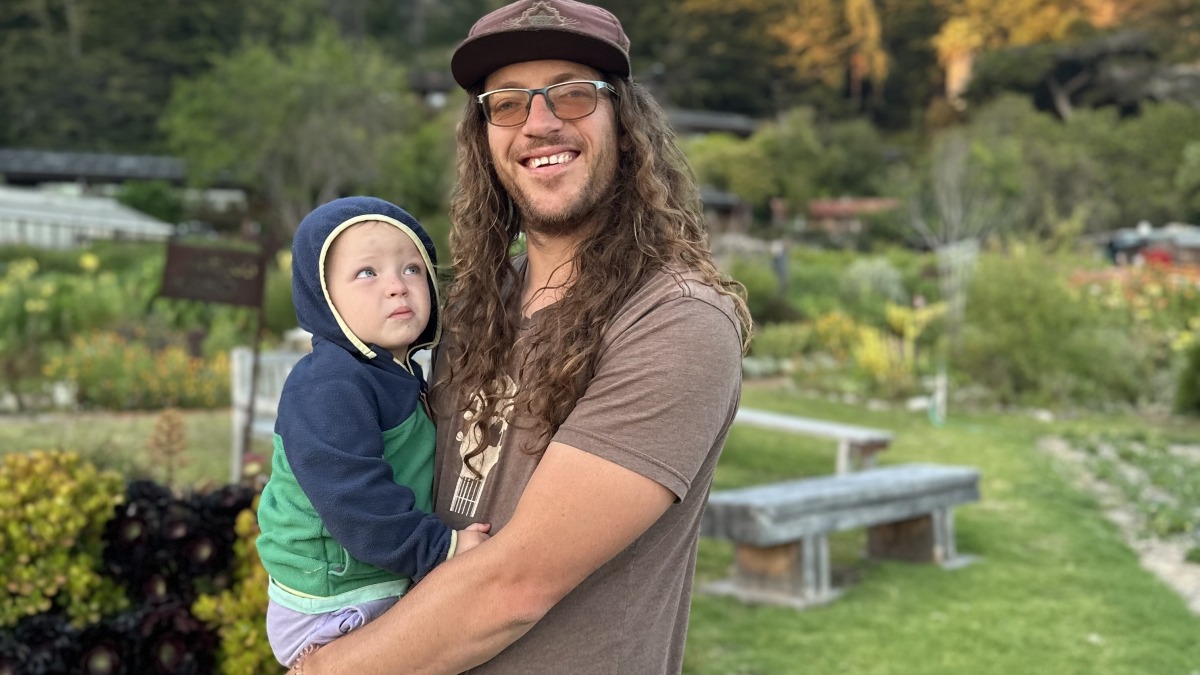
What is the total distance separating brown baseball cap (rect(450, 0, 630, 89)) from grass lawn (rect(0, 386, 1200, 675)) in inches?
137

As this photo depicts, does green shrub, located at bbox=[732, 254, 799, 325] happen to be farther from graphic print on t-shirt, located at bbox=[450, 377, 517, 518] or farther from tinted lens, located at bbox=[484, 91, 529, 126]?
graphic print on t-shirt, located at bbox=[450, 377, 517, 518]

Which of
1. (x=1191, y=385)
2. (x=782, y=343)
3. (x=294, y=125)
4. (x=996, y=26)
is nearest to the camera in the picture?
(x=1191, y=385)

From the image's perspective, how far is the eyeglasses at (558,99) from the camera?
6.15ft

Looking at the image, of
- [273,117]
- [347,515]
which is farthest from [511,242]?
[273,117]

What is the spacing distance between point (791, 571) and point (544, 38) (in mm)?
4451

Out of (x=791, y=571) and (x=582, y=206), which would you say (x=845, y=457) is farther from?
(x=582, y=206)

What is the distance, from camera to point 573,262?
1.88 m

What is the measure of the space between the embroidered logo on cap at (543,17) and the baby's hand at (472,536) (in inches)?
29.6

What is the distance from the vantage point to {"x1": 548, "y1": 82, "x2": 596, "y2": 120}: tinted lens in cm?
188

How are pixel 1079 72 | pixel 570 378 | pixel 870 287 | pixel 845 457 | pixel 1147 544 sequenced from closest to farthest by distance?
pixel 570 378 → pixel 1147 544 → pixel 845 457 → pixel 870 287 → pixel 1079 72

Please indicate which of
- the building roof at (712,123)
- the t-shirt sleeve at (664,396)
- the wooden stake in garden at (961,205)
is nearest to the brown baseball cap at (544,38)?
the t-shirt sleeve at (664,396)

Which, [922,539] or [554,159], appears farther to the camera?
[922,539]

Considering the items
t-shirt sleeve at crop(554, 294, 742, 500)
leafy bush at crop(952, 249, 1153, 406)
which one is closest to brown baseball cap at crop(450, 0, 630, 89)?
t-shirt sleeve at crop(554, 294, 742, 500)

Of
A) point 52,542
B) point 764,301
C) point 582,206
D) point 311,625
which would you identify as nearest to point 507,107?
point 582,206
